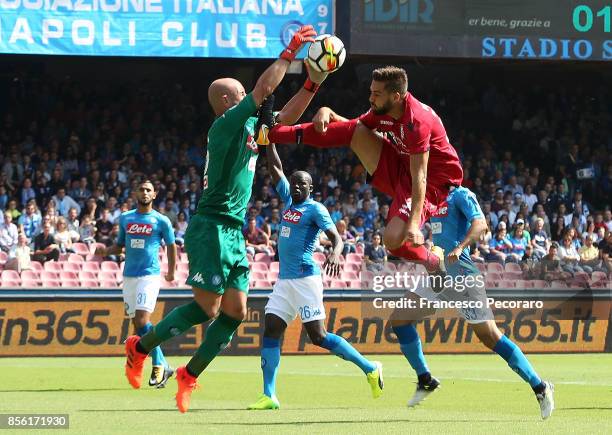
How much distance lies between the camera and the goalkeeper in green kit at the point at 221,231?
8734 mm

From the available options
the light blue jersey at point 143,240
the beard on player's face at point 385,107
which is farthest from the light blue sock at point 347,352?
the light blue jersey at point 143,240

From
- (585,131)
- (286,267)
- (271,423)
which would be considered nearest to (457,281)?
(271,423)

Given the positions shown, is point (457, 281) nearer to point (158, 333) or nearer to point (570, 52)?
point (158, 333)

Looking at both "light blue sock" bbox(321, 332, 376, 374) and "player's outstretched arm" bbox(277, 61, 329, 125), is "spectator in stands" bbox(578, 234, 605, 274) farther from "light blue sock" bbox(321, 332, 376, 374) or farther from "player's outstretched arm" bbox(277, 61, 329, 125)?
"player's outstretched arm" bbox(277, 61, 329, 125)

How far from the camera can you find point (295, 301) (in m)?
11.7

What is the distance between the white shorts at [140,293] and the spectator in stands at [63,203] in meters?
9.31

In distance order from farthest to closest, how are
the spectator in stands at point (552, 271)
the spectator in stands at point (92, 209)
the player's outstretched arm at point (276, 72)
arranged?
the spectator in stands at point (92, 209) < the spectator in stands at point (552, 271) < the player's outstretched arm at point (276, 72)

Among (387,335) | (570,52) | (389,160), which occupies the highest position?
(570,52)

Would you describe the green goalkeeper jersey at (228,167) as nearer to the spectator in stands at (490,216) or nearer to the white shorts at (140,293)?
the white shorts at (140,293)

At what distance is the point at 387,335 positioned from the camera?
20062mm

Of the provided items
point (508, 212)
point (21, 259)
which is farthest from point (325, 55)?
point (508, 212)

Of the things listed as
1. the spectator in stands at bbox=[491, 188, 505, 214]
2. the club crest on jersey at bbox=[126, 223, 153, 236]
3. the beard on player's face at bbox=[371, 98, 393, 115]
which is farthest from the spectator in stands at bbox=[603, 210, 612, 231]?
the beard on player's face at bbox=[371, 98, 393, 115]

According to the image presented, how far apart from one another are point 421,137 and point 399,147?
488 millimetres

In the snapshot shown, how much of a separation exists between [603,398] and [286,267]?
3.31 m
